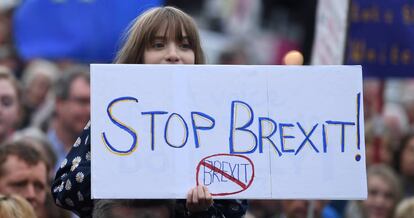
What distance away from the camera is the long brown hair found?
4.52m

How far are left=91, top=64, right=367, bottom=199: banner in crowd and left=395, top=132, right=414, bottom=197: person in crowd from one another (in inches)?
173

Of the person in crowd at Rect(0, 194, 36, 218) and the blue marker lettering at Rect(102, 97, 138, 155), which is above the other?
the blue marker lettering at Rect(102, 97, 138, 155)

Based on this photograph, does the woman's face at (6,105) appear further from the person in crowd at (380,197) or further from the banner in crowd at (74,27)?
the person in crowd at (380,197)

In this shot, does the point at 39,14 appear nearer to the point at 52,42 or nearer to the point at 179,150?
the point at 52,42

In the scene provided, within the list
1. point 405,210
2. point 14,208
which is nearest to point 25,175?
point 14,208

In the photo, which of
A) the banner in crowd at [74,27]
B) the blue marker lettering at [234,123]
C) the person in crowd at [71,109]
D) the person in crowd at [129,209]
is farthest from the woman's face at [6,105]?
the blue marker lettering at [234,123]

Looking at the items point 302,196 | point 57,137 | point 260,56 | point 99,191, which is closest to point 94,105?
point 99,191

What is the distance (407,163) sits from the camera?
8.70 m

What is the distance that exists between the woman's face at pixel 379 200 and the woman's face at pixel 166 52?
11.2 feet

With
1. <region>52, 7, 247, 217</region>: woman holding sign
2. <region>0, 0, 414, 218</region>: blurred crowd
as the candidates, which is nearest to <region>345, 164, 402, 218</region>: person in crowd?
<region>0, 0, 414, 218</region>: blurred crowd

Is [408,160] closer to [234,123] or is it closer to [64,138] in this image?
[64,138]

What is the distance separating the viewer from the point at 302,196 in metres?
4.27

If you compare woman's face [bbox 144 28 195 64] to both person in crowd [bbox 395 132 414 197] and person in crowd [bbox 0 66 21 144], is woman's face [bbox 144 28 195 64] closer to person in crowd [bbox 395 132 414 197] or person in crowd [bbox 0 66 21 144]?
person in crowd [bbox 0 66 21 144]

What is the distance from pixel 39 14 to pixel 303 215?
9.45 feet
